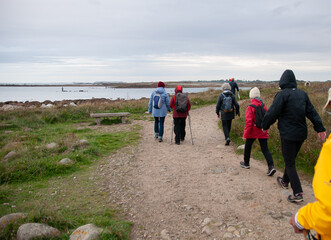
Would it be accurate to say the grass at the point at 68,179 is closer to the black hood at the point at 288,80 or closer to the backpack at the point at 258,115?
the backpack at the point at 258,115

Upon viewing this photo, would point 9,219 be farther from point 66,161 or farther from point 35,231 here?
point 66,161

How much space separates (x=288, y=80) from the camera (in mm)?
4297

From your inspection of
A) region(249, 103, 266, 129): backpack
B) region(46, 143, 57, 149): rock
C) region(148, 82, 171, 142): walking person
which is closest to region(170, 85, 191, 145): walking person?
region(148, 82, 171, 142): walking person

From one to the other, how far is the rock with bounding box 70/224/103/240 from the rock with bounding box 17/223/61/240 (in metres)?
0.28

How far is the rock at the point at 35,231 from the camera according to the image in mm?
3352

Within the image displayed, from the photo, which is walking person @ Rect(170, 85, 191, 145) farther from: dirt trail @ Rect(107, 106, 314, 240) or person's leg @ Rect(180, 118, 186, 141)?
dirt trail @ Rect(107, 106, 314, 240)

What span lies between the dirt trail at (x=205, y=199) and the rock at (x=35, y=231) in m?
1.15

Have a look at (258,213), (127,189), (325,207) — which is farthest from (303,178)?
(325,207)

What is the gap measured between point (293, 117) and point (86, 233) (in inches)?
144

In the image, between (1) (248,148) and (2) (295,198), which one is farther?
(1) (248,148)

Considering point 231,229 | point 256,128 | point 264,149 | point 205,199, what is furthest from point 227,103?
point 231,229

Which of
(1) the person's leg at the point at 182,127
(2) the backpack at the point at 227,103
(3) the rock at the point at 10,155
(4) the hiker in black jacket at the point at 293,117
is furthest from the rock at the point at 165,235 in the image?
(1) the person's leg at the point at 182,127

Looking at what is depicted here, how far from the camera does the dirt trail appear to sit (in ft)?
12.4

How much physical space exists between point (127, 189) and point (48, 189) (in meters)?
1.72
